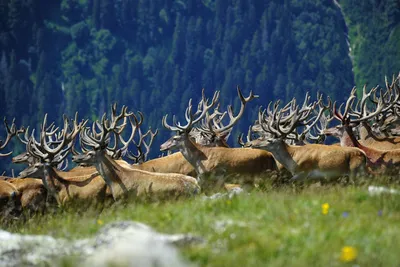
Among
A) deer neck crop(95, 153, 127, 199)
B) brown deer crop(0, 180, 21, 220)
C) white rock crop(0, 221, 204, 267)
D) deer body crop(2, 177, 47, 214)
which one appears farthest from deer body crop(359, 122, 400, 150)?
white rock crop(0, 221, 204, 267)

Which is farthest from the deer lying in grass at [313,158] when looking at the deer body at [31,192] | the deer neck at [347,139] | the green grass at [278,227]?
the green grass at [278,227]

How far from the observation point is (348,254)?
6523mm

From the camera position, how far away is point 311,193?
1024cm

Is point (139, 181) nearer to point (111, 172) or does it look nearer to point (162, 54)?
point (111, 172)

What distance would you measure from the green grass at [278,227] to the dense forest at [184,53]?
159 m

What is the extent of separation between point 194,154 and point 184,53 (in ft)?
586

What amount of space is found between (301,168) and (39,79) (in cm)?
16220

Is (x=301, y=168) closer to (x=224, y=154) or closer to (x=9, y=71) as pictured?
(x=224, y=154)

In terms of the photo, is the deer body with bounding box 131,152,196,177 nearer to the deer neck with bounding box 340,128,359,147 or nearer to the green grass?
the deer neck with bounding box 340,128,359,147

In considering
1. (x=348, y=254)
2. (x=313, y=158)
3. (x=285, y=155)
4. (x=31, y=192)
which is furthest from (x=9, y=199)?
(x=348, y=254)

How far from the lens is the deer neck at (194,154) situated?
18016 millimetres

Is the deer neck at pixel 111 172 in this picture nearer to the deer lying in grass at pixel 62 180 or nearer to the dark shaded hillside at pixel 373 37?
the deer lying in grass at pixel 62 180

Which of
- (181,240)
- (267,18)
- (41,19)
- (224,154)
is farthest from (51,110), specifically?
(181,240)

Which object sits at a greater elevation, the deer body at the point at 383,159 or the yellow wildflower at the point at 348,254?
the yellow wildflower at the point at 348,254
